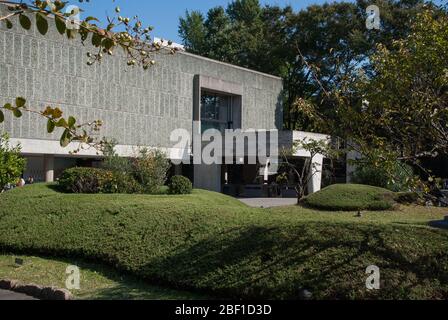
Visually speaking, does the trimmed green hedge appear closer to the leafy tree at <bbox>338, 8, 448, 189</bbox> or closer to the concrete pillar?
the leafy tree at <bbox>338, 8, 448, 189</bbox>

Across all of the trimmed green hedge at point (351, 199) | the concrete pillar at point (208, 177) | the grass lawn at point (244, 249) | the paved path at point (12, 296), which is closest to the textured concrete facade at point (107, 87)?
the concrete pillar at point (208, 177)

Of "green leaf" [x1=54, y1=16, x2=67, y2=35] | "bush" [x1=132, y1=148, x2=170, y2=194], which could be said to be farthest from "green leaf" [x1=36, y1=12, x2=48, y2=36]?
"bush" [x1=132, y1=148, x2=170, y2=194]

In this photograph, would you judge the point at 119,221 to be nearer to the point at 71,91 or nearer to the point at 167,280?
the point at 167,280

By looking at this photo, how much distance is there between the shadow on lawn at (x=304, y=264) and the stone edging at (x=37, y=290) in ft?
4.56

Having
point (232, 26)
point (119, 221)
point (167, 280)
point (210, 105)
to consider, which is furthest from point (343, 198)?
point (232, 26)

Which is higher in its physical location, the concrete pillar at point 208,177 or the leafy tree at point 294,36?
the leafy tree at point 294,36

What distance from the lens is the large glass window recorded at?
1535 inches

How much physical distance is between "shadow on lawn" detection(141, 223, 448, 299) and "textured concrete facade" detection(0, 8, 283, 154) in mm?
15982

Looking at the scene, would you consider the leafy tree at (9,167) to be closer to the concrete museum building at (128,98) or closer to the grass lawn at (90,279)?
the grass lawn at (90,279)

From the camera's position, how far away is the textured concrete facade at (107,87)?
27.5 meters

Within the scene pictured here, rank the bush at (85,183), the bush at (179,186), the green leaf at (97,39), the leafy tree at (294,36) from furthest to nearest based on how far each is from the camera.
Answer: the leafy tree at (294,36) → the bush at (179,186) → the bush at (85,183) → the green leaf at (97,39)

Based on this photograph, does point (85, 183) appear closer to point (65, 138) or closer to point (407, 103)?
point (407, 103)

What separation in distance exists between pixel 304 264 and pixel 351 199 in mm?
12916

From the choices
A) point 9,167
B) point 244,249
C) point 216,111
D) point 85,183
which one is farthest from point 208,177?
point 244,249
